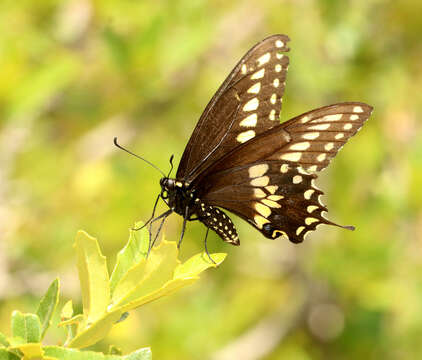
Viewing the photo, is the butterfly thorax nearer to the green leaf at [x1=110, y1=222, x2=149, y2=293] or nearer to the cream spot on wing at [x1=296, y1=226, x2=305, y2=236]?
the cream spot on wing at [x1=296, y1=226, x2=305, y2=236]

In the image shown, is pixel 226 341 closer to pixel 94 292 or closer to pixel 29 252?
pixel 29 252

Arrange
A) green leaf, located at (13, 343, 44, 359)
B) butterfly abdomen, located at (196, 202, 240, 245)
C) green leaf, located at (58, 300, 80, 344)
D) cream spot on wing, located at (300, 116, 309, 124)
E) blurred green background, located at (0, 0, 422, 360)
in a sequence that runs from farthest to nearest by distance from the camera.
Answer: blurred green background, located at (0, 0, 422, 360), butterfly abdomen, located at (196, 202, 240, 245), cream spot on wing, located at (300, 116, 309, 124), green leaf, located at (58, 300, 80, 344), green leaf, located at (13, 343, 44, 359)

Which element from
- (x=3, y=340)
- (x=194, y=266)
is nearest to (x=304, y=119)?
(x=194, y=266)

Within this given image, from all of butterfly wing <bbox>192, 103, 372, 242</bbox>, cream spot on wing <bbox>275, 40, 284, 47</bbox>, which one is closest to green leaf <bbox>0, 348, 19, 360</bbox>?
butterfly wing <bbox>192, 103, 372, 242</bbox>

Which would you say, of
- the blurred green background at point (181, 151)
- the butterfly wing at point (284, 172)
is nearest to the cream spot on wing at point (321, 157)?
the butterfly wing at point (284, 172)

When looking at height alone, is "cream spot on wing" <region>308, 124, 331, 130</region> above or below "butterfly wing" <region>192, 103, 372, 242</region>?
above

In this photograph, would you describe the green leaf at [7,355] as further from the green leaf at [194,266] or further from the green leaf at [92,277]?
the green leaf at [194,266]

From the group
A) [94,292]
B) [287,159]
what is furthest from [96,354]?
[287,159]

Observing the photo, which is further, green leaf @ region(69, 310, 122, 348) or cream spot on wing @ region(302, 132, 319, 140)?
cream spot on wing @ region(302, 132, 319, 140)
